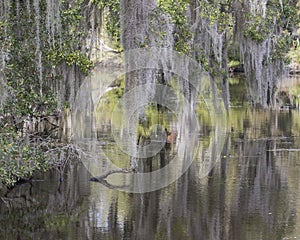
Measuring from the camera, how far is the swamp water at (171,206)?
9.85 meters

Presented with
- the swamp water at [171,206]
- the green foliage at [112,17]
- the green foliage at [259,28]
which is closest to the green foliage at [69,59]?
the green foliage at [112,17]

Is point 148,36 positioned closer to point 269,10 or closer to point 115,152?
point 115,152

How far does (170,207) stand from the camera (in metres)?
11.4

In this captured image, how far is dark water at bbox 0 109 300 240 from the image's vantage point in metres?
9.84

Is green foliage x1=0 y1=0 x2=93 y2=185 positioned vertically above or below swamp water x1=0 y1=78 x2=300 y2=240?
above

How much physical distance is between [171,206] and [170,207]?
6 cm

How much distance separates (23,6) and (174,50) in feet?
19.0

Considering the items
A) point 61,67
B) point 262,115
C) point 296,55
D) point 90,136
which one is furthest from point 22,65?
point 296,55

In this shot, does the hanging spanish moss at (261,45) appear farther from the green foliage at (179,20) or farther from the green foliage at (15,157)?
the green foliage at (15,157)

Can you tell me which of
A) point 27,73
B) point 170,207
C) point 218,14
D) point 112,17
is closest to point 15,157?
point 27,73

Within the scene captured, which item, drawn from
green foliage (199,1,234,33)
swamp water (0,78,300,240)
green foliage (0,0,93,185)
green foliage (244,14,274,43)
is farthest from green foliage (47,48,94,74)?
green foliage (244,14,274,43)

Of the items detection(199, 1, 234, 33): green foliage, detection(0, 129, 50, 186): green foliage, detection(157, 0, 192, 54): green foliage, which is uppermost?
detection(199, 1, 234, 33): green foliage

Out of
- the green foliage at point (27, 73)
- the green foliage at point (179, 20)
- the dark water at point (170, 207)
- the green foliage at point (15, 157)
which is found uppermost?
the green foliage at point (179, 20)

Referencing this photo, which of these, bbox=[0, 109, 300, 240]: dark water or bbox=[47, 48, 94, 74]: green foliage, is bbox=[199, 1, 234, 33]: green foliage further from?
bbox=[47, 48, 94, 74]: green foliage
